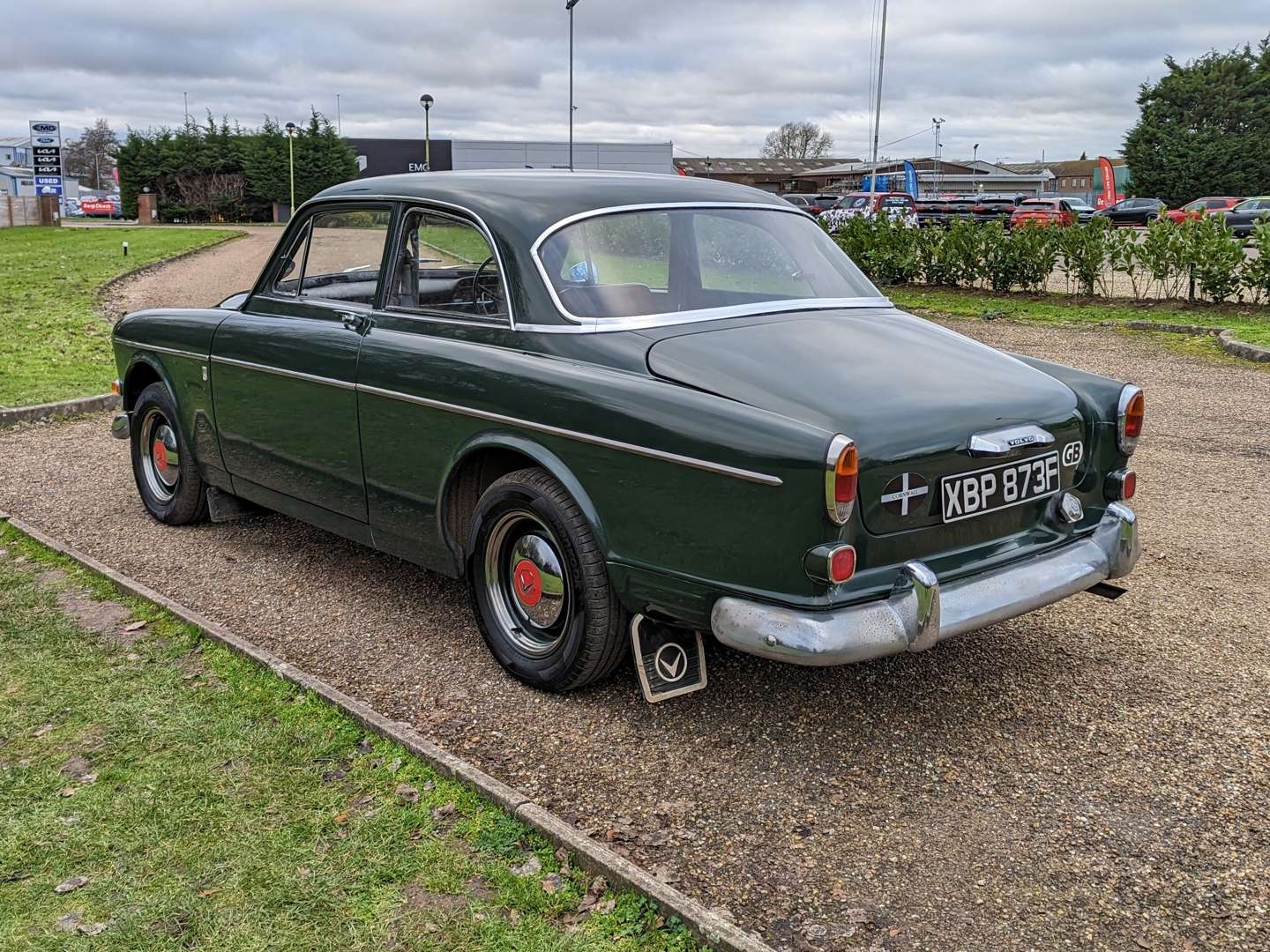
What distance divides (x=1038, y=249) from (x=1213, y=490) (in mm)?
10480

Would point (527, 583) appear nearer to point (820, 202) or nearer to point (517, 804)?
point (517, 804)

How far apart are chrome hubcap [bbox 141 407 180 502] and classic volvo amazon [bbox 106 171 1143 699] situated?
0.89 metres

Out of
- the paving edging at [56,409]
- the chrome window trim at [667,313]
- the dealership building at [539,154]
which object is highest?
the dealership building at [539,154]

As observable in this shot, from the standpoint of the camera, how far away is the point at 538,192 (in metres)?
4.40

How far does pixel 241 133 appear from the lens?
5494 centimetres

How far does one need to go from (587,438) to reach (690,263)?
41.8 inches

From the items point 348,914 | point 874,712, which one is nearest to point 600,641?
point 874,712

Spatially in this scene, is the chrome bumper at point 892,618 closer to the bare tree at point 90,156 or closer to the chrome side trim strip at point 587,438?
the chrome side trim strip at point 587,438

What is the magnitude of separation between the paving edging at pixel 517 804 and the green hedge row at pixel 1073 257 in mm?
13626

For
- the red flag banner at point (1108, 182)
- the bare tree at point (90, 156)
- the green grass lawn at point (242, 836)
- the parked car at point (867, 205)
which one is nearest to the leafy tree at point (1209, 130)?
the red flag banner at point (1108, 182)

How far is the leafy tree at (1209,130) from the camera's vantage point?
159 feet

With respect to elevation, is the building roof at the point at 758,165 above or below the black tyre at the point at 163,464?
above

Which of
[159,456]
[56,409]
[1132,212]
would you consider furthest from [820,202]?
[159,456]

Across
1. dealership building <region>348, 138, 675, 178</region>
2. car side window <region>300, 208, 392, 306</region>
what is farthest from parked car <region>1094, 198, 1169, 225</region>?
car side window <region>300, 208, 392, 306</region>
